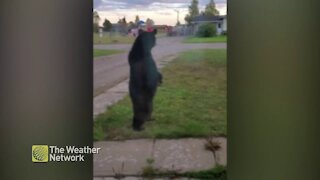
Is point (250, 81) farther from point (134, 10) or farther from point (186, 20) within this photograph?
point (134, 10)

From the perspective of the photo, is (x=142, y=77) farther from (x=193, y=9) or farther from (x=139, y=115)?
(x=193, y=9)

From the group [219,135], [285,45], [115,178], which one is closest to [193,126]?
[219,135]

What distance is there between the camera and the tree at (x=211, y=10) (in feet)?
7.79

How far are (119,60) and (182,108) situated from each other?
47 centimetres

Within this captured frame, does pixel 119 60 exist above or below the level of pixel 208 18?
below

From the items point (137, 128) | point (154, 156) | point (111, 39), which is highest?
point (111, 39)

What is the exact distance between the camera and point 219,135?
7.88ft

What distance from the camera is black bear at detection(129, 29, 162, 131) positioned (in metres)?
2.40

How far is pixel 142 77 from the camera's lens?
7.91ft

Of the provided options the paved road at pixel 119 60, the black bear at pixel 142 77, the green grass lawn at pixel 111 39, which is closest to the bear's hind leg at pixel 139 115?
the black bear at pixel 142 77

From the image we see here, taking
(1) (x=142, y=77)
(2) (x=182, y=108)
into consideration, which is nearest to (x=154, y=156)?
(2) (x=182, y=108)

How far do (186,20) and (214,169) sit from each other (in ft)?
2.92

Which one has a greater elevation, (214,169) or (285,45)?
(285,45)

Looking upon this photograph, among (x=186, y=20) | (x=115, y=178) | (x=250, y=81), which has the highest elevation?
(x=186, y=20)
